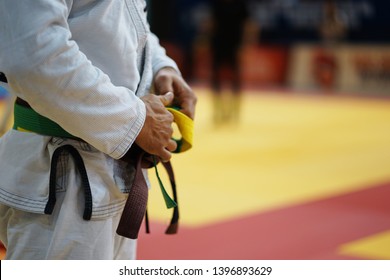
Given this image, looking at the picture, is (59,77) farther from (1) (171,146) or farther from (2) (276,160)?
(2) (276,160)

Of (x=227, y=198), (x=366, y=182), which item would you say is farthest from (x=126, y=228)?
(x=366, y=182)

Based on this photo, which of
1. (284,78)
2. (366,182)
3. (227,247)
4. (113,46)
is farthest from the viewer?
(284,78)

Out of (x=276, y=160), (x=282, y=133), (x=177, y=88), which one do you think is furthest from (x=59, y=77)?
(x=282, y=133)

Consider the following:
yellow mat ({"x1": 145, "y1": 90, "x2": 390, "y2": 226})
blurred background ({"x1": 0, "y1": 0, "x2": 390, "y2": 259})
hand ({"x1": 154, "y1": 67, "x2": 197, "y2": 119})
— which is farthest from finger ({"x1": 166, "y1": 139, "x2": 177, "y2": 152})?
yellow mat ({"x1": 145, "y1": 90, "x2": 390, "y2": 226})

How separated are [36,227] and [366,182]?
486cm

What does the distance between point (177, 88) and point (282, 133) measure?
288 inches

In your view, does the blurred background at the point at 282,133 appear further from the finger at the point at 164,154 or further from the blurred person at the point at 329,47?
the finger at the point at 164,154

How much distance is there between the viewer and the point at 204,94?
14.5 metres

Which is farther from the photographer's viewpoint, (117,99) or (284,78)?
(284,78)

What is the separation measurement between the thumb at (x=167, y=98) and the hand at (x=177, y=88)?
79mm

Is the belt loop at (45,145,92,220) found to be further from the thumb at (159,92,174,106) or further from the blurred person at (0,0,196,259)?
the thumb at (159,92,174,106)

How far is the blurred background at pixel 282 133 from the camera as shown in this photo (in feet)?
14.4

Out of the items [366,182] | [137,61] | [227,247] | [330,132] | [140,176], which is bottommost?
[330,132]

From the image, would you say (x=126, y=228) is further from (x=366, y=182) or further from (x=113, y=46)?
(x=366, y=182)
